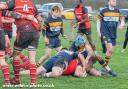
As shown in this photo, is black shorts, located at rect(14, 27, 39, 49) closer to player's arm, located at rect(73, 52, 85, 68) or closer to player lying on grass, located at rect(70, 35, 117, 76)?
player's arm, located at rect(73, 52, 85, 68)

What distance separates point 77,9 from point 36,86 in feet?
26.9

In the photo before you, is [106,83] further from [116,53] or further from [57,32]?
[116,53]

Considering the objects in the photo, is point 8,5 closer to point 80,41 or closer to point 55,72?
point 55,72

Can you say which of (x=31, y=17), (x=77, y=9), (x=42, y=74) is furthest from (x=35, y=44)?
(x=77, y=9)

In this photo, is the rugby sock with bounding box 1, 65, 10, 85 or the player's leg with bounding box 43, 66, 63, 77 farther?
the player's leg with bounding box 43, 66, 63, 77

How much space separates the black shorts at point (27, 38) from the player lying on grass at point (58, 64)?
5.39 feet

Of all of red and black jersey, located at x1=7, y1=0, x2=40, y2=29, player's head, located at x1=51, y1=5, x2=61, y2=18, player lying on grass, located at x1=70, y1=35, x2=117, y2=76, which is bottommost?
player lying on grass, located at x1=70, y1=35, x2=117, y2=76

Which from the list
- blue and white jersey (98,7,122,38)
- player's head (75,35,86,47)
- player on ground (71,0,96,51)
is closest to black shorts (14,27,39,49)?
player's head (75,35,86,47)

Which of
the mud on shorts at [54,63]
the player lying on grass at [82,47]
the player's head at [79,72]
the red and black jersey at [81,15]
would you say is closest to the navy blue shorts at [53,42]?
the player lying on grass at [82,47]

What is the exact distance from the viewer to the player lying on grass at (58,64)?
12.3 meters

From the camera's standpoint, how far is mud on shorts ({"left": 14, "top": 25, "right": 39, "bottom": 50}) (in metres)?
10.7

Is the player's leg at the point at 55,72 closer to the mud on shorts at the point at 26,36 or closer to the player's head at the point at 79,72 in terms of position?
the player's head at the point at 79,72

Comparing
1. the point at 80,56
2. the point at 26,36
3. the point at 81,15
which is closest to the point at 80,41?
the point at 80,56

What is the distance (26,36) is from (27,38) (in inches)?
1.9
